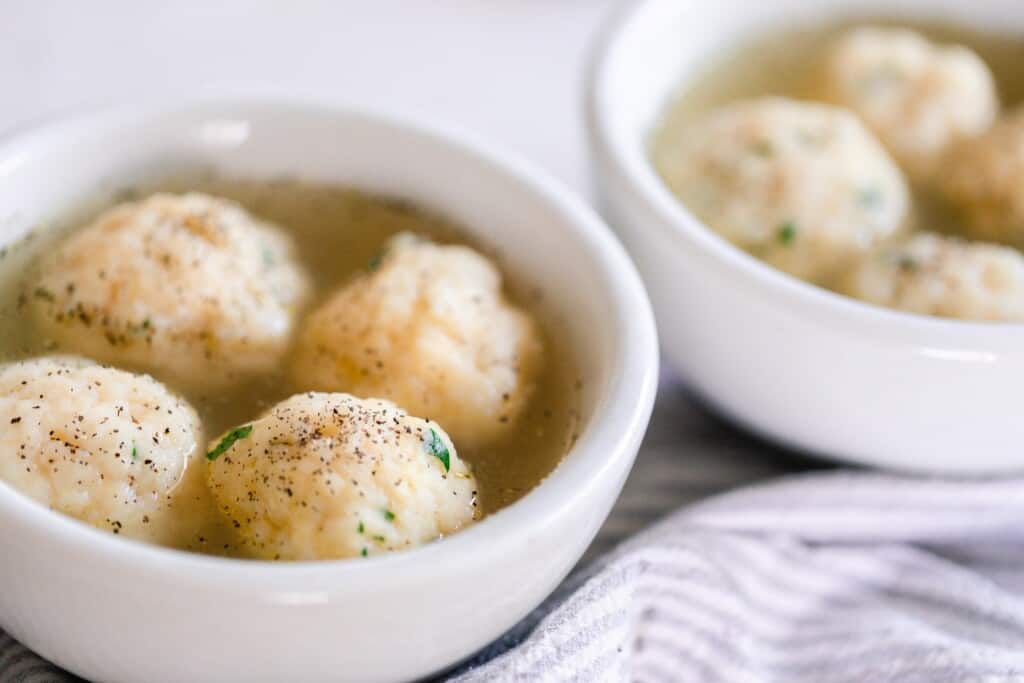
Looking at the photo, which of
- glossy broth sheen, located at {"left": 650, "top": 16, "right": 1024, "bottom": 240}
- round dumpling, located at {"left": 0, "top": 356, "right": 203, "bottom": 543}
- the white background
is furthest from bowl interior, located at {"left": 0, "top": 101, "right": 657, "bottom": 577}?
the white background

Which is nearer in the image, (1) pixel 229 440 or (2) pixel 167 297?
(1) pixel 229 440

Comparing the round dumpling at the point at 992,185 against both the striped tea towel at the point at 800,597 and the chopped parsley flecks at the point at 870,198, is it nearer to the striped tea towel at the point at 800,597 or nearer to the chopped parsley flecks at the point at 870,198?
the chopped parsley flecks at the point at 870,198

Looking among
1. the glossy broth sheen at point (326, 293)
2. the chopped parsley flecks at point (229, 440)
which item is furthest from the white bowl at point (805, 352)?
the chopped parsley flecks at point (229, 440)

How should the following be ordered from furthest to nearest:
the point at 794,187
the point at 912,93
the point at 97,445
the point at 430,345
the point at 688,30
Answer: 1. the point at 688,30
2. the point at 912,93
3. the point at 794,187
4. the point at 430,345
5. the point at 97,445

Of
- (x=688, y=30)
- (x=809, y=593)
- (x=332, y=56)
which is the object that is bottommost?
(x=809, y=593)

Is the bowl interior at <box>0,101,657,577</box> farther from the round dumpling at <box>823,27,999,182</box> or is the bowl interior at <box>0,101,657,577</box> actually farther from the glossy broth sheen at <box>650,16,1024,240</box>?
the round dumpling at <box>823,27,999,182</box>

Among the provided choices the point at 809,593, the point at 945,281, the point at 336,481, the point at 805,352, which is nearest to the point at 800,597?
the point at 809,593

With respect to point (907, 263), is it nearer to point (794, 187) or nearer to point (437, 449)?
point (794, 187)
